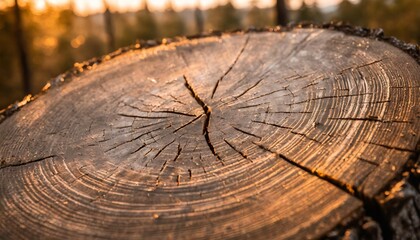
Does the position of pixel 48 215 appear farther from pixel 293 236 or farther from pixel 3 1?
pixel 3 1

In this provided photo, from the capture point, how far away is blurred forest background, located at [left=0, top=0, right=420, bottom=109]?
565 inches

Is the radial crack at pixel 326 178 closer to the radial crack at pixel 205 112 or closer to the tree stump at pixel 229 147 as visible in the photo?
the tree stump at pixel 229 147

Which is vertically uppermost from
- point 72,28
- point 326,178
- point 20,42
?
point 326,178

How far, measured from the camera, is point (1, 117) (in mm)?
2914

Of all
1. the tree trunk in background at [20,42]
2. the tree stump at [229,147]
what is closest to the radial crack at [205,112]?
the tree stump at [229,147]

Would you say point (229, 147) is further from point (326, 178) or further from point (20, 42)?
point (20, 42)

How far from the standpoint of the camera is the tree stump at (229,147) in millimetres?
1682

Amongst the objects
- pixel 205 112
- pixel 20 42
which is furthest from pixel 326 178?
pixel 20 42

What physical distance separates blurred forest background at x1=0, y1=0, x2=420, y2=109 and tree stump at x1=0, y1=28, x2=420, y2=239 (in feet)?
28.3

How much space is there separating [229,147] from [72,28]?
22.5 metres

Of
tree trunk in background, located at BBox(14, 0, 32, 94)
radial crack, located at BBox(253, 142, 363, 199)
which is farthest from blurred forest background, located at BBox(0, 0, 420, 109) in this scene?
radial crack, located at BBox(253, 142, 363, 199)

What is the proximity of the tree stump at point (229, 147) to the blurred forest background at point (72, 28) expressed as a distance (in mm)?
8641

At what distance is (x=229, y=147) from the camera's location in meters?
2.09

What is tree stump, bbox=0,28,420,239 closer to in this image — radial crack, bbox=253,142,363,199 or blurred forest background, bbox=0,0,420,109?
radial crack, bbox=253,142,363,199
